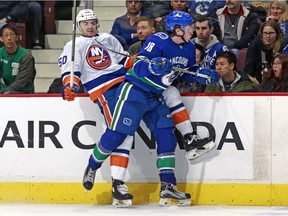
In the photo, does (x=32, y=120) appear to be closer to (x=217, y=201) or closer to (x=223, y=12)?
(x=217, y=201)

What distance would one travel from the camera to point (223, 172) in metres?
7.05

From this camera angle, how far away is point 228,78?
23.9 ft

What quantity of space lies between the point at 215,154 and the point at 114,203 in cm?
81

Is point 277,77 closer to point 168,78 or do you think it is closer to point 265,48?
point 265,48

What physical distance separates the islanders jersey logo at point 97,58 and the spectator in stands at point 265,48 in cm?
114

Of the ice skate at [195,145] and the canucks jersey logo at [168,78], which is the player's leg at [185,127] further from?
the canucks jersey logo at [168,78]

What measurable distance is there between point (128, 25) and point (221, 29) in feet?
2.55

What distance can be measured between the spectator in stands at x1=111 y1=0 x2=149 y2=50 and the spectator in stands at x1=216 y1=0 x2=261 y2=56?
0.68m

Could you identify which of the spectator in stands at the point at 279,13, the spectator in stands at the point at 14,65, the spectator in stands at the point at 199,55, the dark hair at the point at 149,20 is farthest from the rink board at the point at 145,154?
the spectator in stands at the point at 279,13

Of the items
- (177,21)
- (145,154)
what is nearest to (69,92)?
(145,154)

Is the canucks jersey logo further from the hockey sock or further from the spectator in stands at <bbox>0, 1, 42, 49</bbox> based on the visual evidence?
the spectator in stands at <bbox>0, 1, 42, 49</bbox>

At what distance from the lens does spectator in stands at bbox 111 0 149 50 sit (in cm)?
805

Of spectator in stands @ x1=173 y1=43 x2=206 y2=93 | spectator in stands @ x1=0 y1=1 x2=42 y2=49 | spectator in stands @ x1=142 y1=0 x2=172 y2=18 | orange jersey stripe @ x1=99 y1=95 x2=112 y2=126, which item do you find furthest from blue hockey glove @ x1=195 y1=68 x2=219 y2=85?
spectator in stands @ x1=0 y1=1 x2=42 y2=49

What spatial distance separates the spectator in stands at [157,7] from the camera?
326 inches
